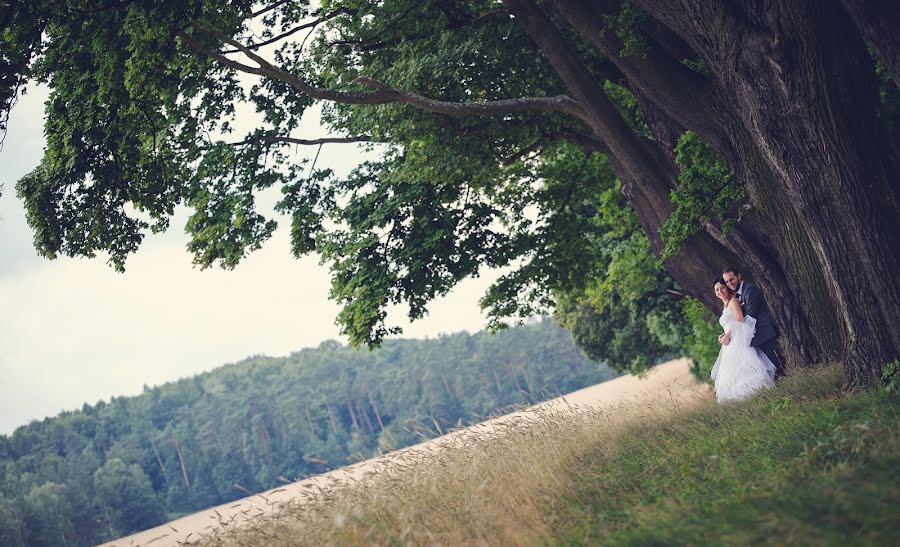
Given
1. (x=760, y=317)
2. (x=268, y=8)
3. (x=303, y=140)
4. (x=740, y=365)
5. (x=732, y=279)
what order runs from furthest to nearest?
1. (x=303, y=140)
2. (x=268, y=8)
3. (x=732, y=279)
4. (x=760, y=317)
5. (x=740, y=365)

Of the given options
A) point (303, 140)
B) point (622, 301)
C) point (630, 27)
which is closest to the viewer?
point (630, 27)

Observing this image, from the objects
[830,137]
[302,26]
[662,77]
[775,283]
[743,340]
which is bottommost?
[743,340]

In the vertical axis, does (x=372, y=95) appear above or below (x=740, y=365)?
above

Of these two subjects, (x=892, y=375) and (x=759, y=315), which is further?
(x=759, y=315)

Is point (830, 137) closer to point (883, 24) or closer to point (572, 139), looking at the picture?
point (883, 24)

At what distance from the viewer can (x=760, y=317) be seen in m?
12.2

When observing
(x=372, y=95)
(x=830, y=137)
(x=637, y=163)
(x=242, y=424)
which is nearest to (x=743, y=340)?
(x=637, y=163)

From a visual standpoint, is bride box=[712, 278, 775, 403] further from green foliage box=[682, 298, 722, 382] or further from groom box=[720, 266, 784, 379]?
green foliage box=[682, 298, 722, 382]

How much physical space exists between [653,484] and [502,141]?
359 inches

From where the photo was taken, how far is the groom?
1216 centimetres

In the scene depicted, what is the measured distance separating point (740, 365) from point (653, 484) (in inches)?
222

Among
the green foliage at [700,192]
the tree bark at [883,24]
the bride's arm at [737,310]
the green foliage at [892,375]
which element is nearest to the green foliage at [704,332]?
the bride's arm at [737,310]

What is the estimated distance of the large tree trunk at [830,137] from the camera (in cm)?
814

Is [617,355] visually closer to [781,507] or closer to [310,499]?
[310,499]
